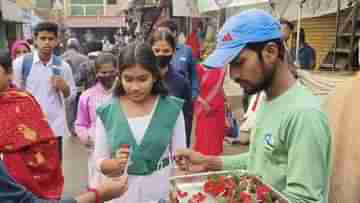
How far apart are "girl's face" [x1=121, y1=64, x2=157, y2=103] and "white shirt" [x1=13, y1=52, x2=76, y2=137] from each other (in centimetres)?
228

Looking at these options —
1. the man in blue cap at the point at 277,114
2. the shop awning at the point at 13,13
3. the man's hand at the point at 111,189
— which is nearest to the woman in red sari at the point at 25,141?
the man's hand at the point at 111,189

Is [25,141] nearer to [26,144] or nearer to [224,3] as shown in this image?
[26,144]

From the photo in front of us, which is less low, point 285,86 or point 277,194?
point 285,86

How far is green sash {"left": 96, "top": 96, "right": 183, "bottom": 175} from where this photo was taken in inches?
103

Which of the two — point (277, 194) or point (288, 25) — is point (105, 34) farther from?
point (277, 194)

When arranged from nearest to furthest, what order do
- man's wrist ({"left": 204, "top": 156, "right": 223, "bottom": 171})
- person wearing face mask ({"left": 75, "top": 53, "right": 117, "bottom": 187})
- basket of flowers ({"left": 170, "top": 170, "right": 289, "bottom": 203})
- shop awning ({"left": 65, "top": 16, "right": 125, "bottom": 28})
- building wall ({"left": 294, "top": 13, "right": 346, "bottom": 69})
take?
basket of flowers ({"left": 170, "top": 170, "right": 289, "bottom": 203}) < man's wrist ({"left": 204, "top": 156, "right": 223, "bottom": 171}) < person wearing face mask ({"left": 75, "top": 53, "right": 117, "bottom": 187}) < building wall ({"left": 294, "top": 13, "right": 346, "bottom": 69}) < shop awning ({"left": 65, "top": 16, "right": 125, "bottom": 28})

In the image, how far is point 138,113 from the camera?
8.80 ft

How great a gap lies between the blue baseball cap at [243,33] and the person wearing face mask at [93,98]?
2316mm

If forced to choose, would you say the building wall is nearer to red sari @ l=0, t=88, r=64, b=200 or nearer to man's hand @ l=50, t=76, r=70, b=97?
man's hand @ l=50, t=76, r=70, b=97

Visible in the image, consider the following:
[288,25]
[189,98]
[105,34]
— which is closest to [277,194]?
[189,98]

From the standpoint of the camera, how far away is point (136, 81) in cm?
265

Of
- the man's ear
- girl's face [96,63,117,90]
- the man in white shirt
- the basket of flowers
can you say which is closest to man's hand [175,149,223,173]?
the basket of flowers

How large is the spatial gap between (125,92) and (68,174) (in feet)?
13.2

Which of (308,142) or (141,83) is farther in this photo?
(141,83)
